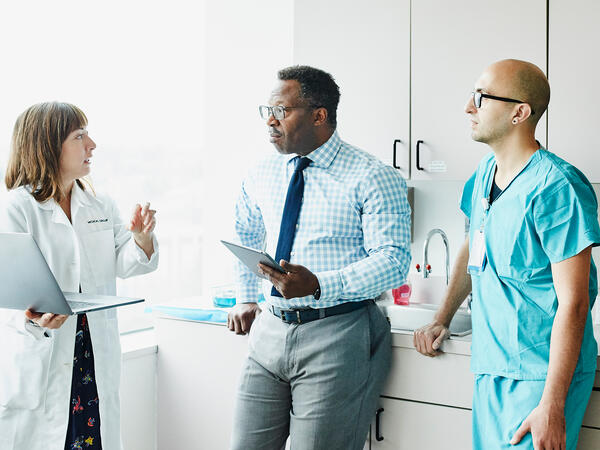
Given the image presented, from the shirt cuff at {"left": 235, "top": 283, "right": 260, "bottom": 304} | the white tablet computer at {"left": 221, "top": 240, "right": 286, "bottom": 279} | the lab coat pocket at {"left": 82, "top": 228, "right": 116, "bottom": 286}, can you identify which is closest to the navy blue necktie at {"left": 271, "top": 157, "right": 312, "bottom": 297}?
the white tablet computer at {"left": 221, "top": 240, "right": 286, "bottom": 279}

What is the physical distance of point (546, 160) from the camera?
1642mm

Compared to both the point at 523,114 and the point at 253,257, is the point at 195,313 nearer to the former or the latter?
the point at 253,257

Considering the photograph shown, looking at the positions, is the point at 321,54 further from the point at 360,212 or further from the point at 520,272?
Result: the point at 520,272

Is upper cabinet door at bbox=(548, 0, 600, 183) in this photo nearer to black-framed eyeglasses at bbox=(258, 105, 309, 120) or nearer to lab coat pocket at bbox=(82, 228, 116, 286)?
black-framed eyeglasses at bbox=(258, 105, 309, 120)

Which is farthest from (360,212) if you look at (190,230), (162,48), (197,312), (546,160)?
(190,230)

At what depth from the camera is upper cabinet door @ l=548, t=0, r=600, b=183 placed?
219cm

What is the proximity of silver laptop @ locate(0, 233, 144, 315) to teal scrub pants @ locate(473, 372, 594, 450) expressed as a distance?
954mm

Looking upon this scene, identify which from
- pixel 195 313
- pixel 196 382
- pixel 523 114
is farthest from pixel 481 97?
pixel 196 382

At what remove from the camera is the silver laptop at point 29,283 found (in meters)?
1.66

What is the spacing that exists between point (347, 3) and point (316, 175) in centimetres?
95

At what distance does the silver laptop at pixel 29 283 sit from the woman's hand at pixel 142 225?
337mm

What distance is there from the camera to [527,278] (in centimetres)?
162

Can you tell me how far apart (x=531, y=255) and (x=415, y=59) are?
112 centimetres

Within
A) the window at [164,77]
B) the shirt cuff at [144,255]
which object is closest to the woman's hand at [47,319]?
the shirt cuff at [144,255]
